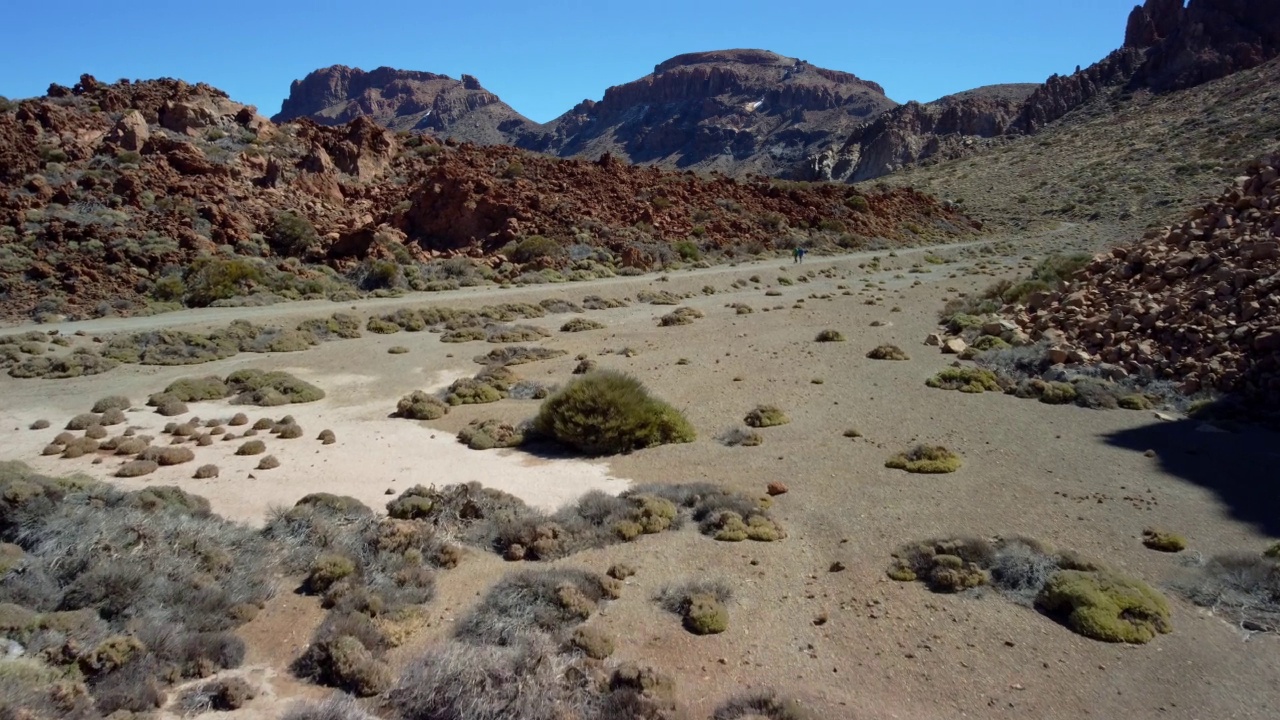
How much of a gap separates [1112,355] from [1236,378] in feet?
8.34

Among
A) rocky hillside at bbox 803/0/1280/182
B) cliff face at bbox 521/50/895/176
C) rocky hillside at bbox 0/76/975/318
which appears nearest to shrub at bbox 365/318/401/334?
rocky hillside at bbox 0/76/975/318

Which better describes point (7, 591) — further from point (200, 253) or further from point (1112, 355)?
point (200, 253)

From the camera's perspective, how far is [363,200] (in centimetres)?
4128

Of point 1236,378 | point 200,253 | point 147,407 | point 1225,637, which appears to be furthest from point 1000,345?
point 200,253

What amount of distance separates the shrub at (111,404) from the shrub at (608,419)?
7340 millimetres

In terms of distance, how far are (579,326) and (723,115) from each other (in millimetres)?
139170

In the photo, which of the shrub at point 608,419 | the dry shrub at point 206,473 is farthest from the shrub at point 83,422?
the shrub at point 608,419

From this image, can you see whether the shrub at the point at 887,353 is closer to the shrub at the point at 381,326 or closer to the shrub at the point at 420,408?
the shrub at the point at 420,408

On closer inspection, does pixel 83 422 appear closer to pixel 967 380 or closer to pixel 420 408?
pixel 420 408

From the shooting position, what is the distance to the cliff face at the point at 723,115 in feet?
452

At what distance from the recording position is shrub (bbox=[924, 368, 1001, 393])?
1617 cm

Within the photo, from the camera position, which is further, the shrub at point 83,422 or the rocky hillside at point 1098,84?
the rocky hillside at point 1098,84

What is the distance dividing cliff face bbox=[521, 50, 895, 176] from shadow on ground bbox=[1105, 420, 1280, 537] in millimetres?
107465

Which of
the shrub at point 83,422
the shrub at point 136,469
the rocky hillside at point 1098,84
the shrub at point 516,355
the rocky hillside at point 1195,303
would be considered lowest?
the shrub at point 516,355
